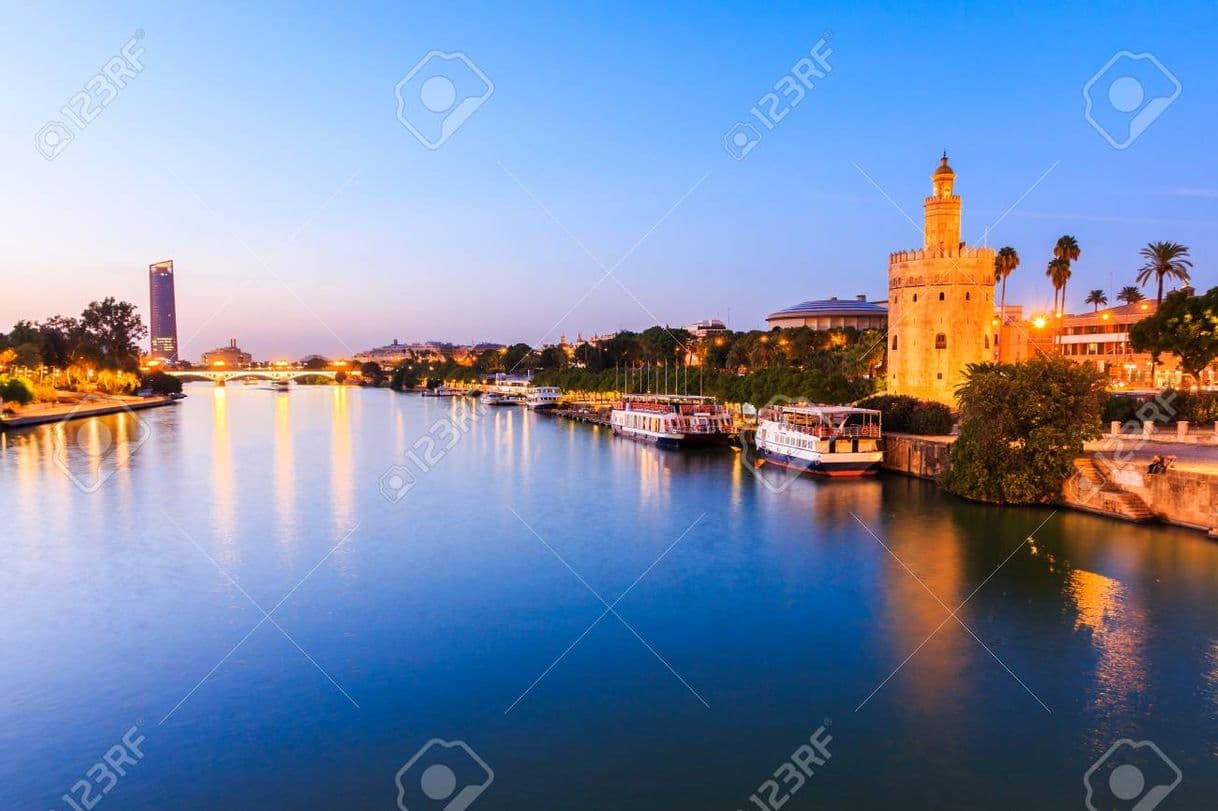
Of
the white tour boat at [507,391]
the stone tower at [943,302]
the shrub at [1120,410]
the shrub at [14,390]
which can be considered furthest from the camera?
the white tour boat at [507,391]

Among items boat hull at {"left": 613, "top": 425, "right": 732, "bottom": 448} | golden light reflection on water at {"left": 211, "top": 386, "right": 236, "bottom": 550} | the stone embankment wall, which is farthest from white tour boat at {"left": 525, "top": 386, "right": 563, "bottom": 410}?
the stone embankment wall

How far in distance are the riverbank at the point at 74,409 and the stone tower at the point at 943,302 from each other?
60.3 metres

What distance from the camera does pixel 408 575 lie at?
20406 millimetres

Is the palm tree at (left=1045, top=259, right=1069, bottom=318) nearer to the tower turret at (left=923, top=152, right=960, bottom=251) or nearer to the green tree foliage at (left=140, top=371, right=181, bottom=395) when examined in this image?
the tower turret at (left=923, top=152, right=960, bottom=251)

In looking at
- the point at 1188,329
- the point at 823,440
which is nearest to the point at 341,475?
the point at 823,440

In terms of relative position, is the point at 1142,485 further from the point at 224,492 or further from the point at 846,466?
the point at 224,492

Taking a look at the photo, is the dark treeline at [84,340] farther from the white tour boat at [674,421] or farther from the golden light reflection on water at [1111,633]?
the golden light reflection on water at [1111,633]

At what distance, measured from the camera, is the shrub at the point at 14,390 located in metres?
61.9

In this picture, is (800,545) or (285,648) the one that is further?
(800,545)

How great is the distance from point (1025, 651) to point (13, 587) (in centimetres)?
2186

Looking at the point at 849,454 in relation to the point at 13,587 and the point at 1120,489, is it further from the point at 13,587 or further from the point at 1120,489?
the point at 13,587

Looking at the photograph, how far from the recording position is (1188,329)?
36156mm

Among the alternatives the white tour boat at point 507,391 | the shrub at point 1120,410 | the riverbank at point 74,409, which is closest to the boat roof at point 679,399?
the shrub at point 1120,410

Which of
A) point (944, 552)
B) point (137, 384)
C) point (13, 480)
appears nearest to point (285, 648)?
point (944, 552)
